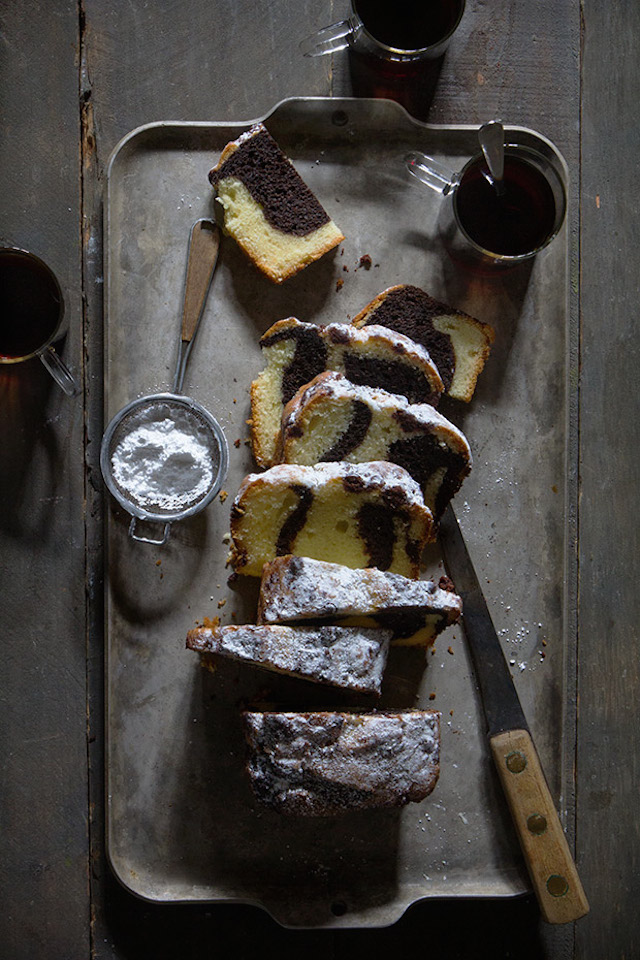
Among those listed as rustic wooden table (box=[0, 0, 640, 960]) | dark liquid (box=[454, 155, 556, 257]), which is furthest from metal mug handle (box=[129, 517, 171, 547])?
dark liquid (box=[454, 155, 556, 257])

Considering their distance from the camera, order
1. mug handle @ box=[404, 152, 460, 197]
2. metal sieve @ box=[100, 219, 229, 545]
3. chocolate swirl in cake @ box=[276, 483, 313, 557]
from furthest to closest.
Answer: mug handle @ box=[404, 152, 460, 197]
metal sieve @ box=[100, 219, 229, 545]
chocolate swirl in cake @ box=[276, 483, 313, 557]

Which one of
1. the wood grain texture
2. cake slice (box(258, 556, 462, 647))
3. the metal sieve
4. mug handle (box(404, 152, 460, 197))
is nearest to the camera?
cake slice (box(258, 556, 462, 647))

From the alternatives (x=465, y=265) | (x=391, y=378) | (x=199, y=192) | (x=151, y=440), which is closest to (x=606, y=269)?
(x=465, y=265)

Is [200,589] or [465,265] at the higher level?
[465,265]

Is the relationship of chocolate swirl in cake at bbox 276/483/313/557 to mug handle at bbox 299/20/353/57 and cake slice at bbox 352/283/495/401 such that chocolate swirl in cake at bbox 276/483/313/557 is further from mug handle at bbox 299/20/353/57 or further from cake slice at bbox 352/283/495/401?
mug handle at bbox 299/20/353/57

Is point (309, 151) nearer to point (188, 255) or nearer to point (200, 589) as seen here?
point (188, 255)

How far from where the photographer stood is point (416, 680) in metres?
2.47

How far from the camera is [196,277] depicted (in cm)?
247

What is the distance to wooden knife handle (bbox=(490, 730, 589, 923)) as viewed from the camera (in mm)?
2342

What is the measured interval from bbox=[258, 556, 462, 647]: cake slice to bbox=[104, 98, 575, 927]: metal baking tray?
0.97 feet

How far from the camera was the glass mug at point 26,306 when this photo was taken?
7.75 ft

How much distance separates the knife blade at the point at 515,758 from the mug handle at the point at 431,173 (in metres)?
0.94

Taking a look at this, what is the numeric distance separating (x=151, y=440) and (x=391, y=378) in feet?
2.26

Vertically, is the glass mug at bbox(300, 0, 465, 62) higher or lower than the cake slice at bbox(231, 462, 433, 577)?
higher
